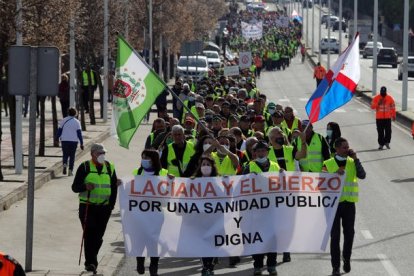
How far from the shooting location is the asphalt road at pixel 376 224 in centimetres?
1781

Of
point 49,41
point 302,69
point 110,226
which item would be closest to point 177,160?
point 110,226

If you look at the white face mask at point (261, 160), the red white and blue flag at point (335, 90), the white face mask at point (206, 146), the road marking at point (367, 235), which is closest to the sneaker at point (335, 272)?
the white face mask at point (261, 160)

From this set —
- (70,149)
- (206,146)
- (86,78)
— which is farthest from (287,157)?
(86,78)

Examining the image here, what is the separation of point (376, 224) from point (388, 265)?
4005 mm

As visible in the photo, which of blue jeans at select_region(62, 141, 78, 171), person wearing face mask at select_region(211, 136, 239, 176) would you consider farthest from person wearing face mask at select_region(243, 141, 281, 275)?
blue jeans at select_region(62, 141, 78, 171)

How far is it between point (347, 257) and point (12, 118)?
14437mm

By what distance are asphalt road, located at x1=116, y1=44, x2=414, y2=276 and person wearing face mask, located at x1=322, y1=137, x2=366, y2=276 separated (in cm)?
33

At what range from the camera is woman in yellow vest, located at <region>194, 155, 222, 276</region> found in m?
16.9

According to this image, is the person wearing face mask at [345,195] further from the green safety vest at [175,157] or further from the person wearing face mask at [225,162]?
the green safety vest at [175,157]

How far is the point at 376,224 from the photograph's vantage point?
21953mm

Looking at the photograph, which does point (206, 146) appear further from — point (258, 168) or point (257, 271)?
point (257, 271)

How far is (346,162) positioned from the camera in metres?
17.3

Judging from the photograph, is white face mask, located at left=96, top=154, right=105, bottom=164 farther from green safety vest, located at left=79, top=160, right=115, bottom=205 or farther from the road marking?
the road marking

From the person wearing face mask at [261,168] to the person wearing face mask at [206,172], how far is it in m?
0.47
